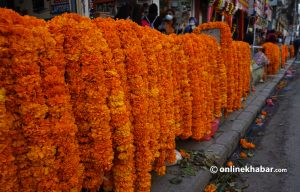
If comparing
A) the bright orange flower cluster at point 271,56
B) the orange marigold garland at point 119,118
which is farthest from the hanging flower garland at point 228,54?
the bright orange flower cluster at point 271,56

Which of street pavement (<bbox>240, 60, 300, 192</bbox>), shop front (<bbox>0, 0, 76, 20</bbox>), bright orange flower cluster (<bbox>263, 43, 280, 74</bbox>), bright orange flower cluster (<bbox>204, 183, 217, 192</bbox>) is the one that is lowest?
street pavement (<bbox>240, 60, 300, 192</bbox>)

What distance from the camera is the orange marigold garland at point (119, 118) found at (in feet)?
8.13

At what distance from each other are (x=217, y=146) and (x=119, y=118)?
2486mm

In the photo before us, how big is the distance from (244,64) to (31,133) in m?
5.79

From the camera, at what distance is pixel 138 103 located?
2.80 m

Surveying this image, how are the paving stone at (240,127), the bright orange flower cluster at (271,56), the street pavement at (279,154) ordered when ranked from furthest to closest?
1. the bright orange flower cluster at (271,56)
2. the paving stone at (240,127)
3. the street pavement at (279,154)

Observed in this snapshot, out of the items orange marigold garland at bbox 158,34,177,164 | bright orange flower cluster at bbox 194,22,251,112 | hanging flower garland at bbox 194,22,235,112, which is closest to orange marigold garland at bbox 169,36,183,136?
orange marigold garland at bbox 158,34,177,164

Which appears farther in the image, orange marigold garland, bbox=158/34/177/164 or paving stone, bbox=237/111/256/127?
paving stone, bbox=237/111/256/127

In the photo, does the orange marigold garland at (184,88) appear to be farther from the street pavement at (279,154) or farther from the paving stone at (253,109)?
the paving stone at (253,109)

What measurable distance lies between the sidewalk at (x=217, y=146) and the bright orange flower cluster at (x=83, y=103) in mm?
199

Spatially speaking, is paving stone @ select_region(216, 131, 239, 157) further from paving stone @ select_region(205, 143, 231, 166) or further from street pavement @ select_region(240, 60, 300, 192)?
street pavement @ select_region(240, 60, 300, 192)

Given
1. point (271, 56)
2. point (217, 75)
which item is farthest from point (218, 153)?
point (271, 56)

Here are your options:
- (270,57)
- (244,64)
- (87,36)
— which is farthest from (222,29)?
(270,57)

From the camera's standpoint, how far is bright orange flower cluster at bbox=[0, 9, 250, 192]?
75.0 inches
